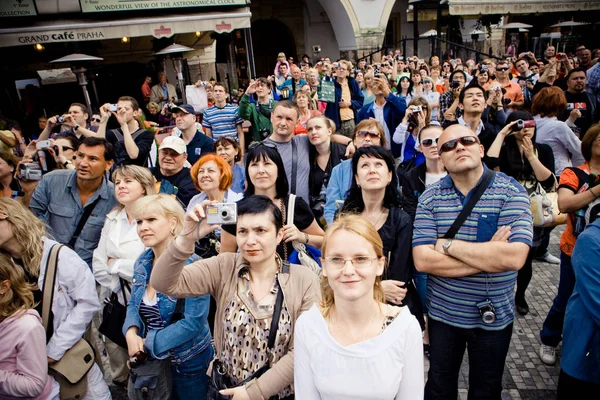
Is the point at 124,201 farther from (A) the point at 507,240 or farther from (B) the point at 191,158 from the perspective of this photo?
(A) the point at 507,240

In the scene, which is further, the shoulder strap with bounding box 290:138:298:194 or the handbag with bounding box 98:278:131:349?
the shoulder strap with bounding box 290:138:298:194

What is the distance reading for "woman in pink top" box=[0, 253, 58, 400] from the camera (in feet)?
7.29

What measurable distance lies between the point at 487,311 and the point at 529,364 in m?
1.52

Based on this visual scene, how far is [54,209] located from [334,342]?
2.96m

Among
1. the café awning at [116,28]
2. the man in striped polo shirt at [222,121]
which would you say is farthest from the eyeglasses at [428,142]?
the café awning at [116,28]

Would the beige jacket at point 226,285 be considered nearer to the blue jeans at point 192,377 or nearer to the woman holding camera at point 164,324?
the woman holding camera at point 164,324

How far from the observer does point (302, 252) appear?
290 cm

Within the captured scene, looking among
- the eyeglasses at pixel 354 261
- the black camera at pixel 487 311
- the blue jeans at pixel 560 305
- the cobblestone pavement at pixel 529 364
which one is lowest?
the cobblestone pavement at pixel 529 364

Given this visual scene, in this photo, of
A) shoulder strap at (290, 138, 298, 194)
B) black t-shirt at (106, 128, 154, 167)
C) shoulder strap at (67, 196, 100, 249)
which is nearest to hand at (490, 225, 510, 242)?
shoulder strap at (290, 138, 298, 194)

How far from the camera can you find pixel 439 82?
10461 mm

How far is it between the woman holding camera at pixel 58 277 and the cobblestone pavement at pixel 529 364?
111 cm

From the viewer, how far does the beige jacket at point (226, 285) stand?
195cm

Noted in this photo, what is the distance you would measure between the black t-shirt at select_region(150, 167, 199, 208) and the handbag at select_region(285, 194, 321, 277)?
1.39 metres

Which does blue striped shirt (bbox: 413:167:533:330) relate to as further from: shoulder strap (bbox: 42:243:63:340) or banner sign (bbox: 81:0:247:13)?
banner sign (bbox: 81:0:247:13)
